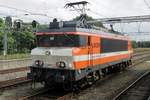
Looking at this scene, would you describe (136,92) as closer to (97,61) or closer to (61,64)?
(97,61)

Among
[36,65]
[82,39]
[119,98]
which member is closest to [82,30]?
[82,39]

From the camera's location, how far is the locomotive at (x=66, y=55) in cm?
1272

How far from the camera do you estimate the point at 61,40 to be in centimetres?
1348

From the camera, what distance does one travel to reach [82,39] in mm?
13477

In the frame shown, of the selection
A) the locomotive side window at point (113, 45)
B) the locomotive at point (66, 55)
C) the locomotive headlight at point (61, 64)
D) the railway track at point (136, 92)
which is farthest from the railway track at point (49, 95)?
the locomotive side window at point (113, 45)

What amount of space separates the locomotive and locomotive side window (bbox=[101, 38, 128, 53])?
4.80ft

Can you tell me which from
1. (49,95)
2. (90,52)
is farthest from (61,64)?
(90,52)

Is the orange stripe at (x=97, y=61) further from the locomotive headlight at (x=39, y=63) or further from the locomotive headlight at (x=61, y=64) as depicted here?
the locomotive headlight at (x=39, y=63)

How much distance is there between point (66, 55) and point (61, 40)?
113cm

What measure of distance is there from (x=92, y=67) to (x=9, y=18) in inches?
1009

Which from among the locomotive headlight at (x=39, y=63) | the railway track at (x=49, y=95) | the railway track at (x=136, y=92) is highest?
the locomotive headlight at (x=39, y=63)

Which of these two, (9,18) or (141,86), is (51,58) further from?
(9,18)

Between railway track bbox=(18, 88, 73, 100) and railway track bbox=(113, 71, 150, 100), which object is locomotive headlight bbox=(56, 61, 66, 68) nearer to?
railway track bbox=(18, 88, 73, 100)

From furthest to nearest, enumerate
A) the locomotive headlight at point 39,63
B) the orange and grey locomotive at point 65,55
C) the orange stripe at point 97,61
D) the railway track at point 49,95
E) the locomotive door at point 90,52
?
the locomotive door at point 90,52
the locomotive headlight at point 39,63
the orange stripe at point 97,61
the orange and grey locomotive at point 65,55
the railway track at point 49,95
